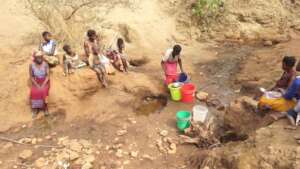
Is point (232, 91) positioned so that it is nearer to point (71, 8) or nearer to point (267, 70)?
point (267, 70)

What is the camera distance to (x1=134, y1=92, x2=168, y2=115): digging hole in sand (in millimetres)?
6969

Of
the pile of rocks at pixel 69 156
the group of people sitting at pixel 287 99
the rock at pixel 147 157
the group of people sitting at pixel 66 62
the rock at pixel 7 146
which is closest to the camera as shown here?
the group of people sitting at pixel 287 99

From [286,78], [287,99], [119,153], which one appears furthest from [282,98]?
[119,153]

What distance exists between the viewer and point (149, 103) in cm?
723

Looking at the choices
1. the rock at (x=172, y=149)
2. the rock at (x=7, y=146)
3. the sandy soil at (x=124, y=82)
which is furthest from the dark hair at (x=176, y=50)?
the rock at (x=7, y=146)

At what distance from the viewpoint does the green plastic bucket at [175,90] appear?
702 cm

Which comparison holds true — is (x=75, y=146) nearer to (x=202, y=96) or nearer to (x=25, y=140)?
(x=25, y=140)

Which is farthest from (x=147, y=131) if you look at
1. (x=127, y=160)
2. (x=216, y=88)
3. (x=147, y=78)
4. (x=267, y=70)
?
(x=267, y=70)

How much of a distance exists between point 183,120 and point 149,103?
1.25 m

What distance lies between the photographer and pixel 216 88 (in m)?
7.66

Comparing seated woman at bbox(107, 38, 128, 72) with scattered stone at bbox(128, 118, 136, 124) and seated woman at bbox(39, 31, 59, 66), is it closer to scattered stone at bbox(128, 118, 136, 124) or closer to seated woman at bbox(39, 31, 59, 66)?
seated woman at bbox(39, 31, 59, 66)

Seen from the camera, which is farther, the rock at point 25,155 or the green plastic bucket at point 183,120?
the green plastic bucket at point 183,120

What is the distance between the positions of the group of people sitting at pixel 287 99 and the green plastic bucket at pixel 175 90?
5.92ft

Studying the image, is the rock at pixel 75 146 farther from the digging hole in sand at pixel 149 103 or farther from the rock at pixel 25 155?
the digging hole in sand at pixel 149 103
